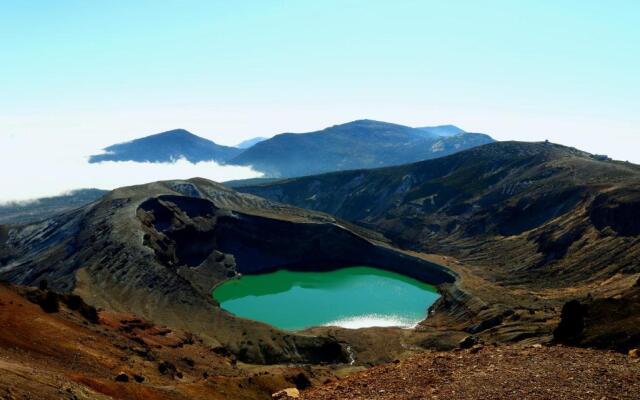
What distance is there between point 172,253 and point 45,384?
157m

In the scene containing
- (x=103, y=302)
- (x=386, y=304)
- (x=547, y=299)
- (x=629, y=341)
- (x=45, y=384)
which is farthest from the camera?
(x=386, y=304)

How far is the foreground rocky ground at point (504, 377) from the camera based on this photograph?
26.9 meters

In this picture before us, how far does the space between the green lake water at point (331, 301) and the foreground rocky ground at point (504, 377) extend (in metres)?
105

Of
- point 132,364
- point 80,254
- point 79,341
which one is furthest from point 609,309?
point 80,254

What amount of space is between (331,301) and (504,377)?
5476 inches

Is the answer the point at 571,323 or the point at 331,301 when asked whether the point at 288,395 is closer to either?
the point at 571,323

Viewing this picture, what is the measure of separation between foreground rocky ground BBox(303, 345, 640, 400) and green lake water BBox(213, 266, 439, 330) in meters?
105

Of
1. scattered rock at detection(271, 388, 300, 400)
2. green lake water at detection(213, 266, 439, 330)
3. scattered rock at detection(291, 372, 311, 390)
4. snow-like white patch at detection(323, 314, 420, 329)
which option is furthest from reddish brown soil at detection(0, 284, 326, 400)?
green lake water at detection(213, 266, 439, 330)

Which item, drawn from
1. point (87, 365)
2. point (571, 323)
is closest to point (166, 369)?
point (87, 365)

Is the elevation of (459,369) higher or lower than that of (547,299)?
higher

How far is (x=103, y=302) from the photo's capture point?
12494 cm

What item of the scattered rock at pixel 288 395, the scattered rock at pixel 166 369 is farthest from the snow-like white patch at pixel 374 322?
the scattered rock at pixel 288 395

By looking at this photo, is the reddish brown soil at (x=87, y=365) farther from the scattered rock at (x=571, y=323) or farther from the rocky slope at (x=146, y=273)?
the rocky slope at (x=146, y=273)

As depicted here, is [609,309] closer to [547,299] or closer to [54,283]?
[547,299]
